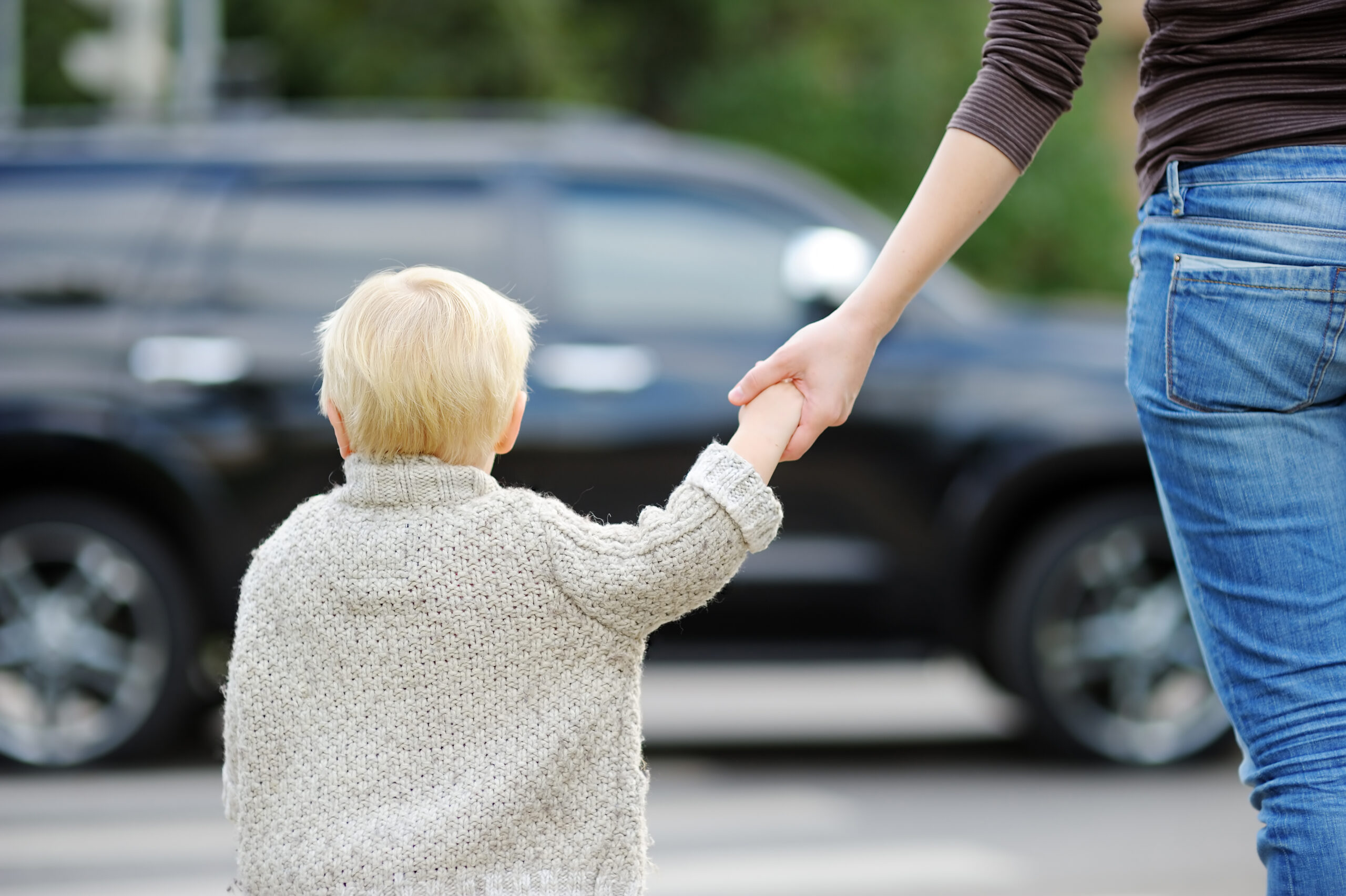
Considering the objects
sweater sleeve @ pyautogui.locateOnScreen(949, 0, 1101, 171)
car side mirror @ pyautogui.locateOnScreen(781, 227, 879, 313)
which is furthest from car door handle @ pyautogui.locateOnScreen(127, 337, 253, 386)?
sweater sleeve @ pyautogui.locateOnScreen(949, 0, 1101, 171)

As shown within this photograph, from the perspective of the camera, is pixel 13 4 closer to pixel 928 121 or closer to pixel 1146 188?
pixel 928 121

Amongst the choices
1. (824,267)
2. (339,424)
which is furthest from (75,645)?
(339,424)

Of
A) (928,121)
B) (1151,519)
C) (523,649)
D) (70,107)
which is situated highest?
(70,107)

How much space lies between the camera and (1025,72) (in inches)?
73.8

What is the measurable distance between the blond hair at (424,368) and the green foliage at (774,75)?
17619 mm

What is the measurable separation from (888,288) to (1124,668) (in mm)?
3410

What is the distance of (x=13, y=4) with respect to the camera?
13.3 metres

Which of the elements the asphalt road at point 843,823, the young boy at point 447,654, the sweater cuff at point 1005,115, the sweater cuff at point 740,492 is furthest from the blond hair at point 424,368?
the asphalt road at point 843,823

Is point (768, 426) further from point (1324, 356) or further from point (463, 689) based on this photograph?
point (1324, 356)

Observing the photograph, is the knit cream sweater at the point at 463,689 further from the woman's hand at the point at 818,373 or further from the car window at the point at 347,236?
the car window at the point at 347,236

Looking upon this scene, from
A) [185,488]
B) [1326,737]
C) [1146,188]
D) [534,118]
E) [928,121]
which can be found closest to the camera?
[1326,737]

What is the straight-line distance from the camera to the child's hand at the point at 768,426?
187 centimetres

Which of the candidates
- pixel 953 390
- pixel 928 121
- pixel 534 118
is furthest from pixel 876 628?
pixel 928 121

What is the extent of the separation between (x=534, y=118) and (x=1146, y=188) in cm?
531
